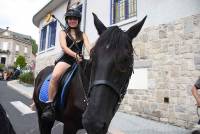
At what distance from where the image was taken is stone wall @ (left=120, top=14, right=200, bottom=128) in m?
Result: 7.15

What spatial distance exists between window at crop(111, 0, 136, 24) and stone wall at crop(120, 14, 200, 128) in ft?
5.22

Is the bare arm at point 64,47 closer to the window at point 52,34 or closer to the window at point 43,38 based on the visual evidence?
the window at point 52,34

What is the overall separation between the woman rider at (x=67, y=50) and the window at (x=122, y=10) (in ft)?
21.9

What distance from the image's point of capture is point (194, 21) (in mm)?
7273

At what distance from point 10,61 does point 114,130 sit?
3165 inches

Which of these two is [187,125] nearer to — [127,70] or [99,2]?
[127,70]

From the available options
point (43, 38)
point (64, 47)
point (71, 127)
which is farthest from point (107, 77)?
point (43, 38)

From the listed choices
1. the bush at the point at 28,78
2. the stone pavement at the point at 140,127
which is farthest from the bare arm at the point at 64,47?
the bush at the point at 28,78

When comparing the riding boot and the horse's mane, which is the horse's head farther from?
the riding boot

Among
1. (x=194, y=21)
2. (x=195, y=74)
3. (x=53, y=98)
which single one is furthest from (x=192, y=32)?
(x=53, y=98)

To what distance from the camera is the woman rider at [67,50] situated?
11.8 feet

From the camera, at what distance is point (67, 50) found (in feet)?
11.7

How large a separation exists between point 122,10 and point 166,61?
381 centimetres

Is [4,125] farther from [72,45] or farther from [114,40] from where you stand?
[72,45]
